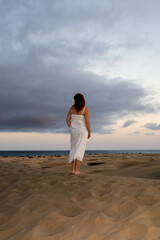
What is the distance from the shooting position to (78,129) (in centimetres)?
555

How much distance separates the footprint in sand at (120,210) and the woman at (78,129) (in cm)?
269

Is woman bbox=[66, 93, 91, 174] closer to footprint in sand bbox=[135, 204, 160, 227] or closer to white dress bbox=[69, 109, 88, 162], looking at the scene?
white dress bbox=[69, 109, 88, 162]

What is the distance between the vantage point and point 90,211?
105 inches

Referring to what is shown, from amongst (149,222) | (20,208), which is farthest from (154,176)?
(20,208)

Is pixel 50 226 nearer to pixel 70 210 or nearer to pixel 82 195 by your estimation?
pixel 70 210

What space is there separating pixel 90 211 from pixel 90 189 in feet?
2.66

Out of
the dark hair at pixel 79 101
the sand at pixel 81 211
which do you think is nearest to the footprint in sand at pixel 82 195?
the sand at pixel 81 211

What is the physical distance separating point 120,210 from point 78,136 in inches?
118

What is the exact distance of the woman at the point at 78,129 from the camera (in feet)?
18.0

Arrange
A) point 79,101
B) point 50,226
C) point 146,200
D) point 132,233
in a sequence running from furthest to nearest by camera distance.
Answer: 1. point 79,101
2. point 146,200
3. point 50,226
4. point 132,233

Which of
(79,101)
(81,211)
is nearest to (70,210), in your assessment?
(81,211)

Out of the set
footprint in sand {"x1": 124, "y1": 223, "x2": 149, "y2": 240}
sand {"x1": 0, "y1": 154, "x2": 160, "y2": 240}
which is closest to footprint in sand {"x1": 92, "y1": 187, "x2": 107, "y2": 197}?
sand {"x1": 0, "y1": 154, "x2": 160, "y2": 240}

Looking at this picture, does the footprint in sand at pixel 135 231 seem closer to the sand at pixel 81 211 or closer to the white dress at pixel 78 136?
the sand at pixel 81 211

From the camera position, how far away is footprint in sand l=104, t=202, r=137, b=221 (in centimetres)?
254
